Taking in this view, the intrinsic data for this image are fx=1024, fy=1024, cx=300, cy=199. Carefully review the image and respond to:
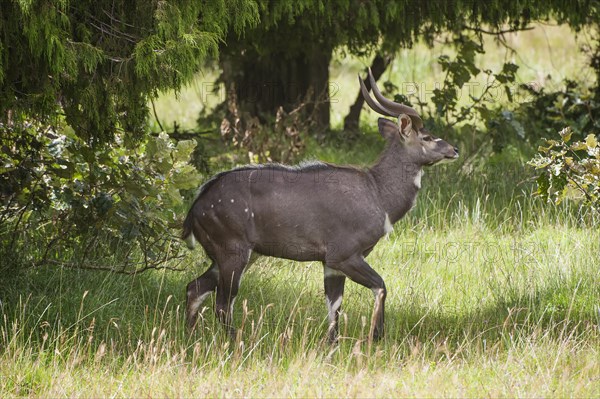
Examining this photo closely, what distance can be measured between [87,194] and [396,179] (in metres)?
2.25

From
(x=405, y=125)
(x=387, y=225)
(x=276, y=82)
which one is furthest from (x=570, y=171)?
(x=276, y=82)

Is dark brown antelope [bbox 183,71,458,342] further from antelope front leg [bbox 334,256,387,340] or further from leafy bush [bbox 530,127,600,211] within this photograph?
leafy bush [bbox 530,127,600,211]

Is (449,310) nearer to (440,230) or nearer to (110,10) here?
(440,230)

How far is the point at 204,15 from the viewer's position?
6.66 m

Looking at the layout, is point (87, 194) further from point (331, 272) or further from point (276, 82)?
point (276, 82)

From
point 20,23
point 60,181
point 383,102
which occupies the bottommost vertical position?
point 60,181

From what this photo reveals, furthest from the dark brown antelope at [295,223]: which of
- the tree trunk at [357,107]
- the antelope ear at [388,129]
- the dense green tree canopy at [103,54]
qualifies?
the tree trunk at [357,107]

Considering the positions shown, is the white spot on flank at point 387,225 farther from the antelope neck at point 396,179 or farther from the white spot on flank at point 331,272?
the white spot on flank at point 331,272

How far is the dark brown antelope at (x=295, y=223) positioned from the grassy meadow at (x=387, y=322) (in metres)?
0.28

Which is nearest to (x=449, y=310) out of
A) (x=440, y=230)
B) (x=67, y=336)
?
(x=440, y=230)

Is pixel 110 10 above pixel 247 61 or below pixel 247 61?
above

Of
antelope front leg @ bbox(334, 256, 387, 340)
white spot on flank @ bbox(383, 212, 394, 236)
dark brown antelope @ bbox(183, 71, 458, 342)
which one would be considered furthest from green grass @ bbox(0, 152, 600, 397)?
white spot on flank @ bbox(383, 212, 394, 236)

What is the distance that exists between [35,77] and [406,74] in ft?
41.1

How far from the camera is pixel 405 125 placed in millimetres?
7176
